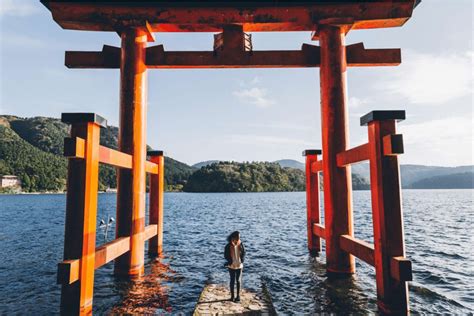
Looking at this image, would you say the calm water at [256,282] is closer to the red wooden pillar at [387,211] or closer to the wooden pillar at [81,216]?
the red wooden pillar at [387,211]

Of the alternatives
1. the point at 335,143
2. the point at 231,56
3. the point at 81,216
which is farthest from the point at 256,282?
the point at 231,56

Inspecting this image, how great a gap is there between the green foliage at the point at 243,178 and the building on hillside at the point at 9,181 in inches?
2731

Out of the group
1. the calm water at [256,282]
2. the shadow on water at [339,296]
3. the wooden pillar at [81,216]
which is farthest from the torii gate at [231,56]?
the wooden pillar at [81,216]

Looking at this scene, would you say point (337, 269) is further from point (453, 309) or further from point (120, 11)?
point (120, 11)

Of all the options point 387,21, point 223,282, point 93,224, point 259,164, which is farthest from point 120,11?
point 259,164

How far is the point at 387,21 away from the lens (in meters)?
7.43

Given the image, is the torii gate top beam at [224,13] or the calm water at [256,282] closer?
the calm water at [256,282]

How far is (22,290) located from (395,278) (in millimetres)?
9770

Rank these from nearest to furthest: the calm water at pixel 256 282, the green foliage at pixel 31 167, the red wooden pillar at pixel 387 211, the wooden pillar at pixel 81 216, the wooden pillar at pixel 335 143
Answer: the wooden pillar at pixel 81 216
the red wooden pillar at pixel 387 211
the calm water at pixel 256 282
the wooden pillar at pixel 335 143
the green foliage at pixel 31 167

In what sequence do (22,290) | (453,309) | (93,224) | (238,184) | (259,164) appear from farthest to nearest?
1. (259,164)
2. (238,184)
3. (22,290)
4. (453,309)
5. (93,224)

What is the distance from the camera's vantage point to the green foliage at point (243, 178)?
461 ft

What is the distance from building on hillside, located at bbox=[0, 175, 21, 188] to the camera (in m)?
109

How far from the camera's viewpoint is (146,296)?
266 inches

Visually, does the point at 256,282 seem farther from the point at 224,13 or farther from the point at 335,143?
the point at 224,13
